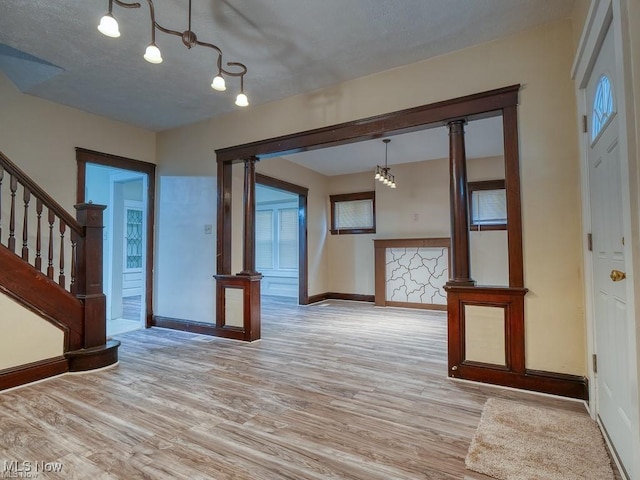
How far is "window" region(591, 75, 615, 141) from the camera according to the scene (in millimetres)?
1688

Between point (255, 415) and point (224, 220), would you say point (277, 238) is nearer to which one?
point (224, 220)

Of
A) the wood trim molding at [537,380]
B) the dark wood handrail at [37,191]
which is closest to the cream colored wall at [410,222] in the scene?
the wood trim molding at [537,380]

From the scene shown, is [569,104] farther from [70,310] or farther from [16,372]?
[16,372]

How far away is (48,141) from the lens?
3.82 metres

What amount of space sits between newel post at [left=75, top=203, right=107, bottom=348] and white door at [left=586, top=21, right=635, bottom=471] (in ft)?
12.3

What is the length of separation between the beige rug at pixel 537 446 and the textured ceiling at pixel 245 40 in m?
2.77

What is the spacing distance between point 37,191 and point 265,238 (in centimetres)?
547

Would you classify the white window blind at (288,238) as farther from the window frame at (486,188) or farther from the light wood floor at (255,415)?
the light wood floor at (255,415)

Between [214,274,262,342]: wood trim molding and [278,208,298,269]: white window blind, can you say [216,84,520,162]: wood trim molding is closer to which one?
[214,274,262,342]: wood trim molding

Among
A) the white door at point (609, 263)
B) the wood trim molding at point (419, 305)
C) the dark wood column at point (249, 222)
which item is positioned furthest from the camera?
the wood trim molding at point (419, 305)

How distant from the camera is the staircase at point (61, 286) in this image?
268 cm

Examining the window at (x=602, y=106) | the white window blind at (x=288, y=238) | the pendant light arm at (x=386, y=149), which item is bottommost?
the white window blind at (x=288, y=238)

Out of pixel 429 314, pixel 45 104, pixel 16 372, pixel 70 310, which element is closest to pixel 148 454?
pixel 16 372

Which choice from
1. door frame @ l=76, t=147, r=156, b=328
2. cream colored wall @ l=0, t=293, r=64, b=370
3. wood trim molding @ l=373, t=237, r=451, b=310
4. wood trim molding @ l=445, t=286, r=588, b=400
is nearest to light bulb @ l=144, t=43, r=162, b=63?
cream colored wall @ l=0, t=293, r=64, b=370
